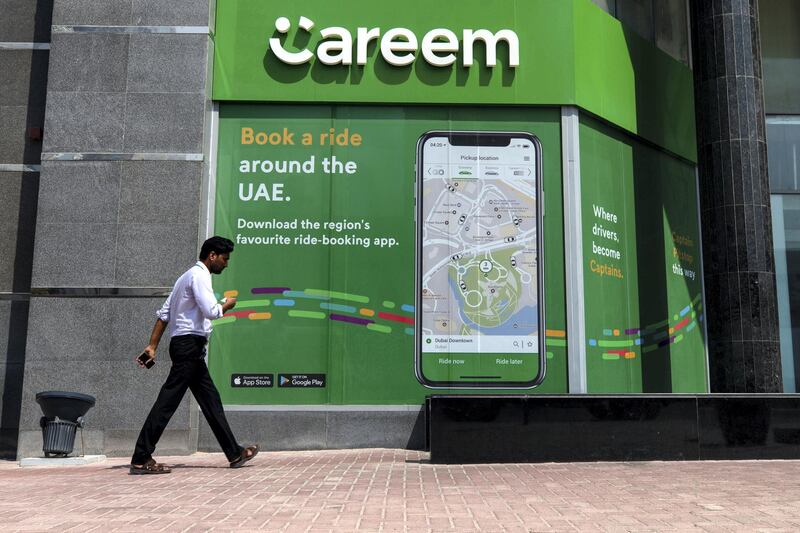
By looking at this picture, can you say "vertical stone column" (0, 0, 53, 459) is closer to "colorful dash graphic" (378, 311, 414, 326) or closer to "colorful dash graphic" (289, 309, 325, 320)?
"colorful dash graphic" (289, 309, 325, 320)

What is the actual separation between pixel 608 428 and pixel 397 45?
5.11 m

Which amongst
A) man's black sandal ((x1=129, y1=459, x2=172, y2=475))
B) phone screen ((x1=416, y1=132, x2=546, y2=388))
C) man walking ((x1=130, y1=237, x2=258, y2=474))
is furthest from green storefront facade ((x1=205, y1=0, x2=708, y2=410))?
man's black sandal ((x1=129, y1=459, x2=172, y2=475))

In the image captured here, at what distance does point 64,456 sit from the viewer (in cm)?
807

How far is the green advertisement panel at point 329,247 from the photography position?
9.03 meters

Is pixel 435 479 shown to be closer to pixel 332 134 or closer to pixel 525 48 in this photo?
pixel 332 134

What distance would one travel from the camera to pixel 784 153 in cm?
1278

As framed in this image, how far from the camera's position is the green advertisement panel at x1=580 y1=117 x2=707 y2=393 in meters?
9.74

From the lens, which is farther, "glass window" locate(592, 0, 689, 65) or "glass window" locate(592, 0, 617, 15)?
"glass window" locate(592, 0, 689, 65)

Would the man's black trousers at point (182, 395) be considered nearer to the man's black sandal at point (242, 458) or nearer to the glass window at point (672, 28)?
the man's black sandal at point (242, 458)

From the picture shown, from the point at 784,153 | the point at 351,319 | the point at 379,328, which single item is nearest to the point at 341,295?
the point at 351,319

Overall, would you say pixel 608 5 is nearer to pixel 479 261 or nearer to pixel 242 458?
pixel 479 261

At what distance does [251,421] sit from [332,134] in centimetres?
346

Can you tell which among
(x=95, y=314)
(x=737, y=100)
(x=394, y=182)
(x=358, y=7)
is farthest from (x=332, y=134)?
(x=737, y=100)

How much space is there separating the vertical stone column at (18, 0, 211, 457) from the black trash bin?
0.52 metres
